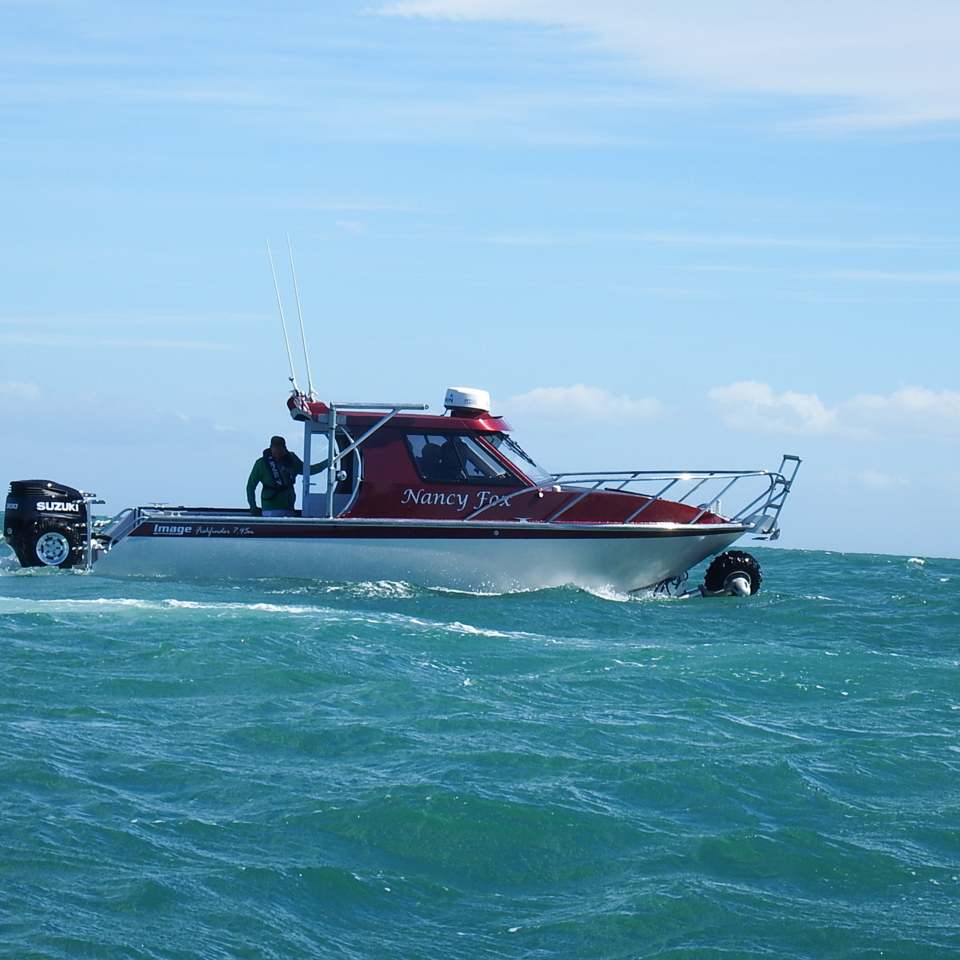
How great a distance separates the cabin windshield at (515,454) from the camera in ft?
59.7

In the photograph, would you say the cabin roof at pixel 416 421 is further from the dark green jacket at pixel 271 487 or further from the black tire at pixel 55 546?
the black tire at pixel 55 546

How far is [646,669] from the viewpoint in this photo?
1243cm

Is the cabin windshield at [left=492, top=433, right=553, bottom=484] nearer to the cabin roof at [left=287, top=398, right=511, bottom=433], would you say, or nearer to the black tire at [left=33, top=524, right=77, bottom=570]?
the cabin roof at [left=287, top=398, right=511, bottom=433]

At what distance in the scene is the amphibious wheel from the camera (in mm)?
18578

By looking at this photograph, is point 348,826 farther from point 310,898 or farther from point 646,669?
point 646,669

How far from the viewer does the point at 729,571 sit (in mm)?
19062

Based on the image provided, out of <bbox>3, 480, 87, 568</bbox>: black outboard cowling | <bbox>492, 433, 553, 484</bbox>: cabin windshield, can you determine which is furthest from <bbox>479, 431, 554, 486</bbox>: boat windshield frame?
<bbox>3, 480, 87, 568</bbox>: black outboard cowling

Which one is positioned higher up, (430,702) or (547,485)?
(547,485)

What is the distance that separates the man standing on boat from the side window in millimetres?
1284

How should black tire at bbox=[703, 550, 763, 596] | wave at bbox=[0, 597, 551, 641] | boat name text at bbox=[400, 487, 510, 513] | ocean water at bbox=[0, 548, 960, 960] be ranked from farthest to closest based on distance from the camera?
1. black tire at bbox=[703, 550, 763, 596]
2. boat name text at bbox=[400, 487, 510, 513]
3. wave at bbox=[0, 597, 551, 641]
4. ocean water at bbox=[0, 548, 960, 960]

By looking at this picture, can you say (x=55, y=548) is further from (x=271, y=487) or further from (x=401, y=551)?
(x=401, y=551)

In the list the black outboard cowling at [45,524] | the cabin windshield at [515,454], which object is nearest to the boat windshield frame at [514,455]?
the cabin windshield at [515,454]

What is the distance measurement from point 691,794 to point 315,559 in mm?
9919

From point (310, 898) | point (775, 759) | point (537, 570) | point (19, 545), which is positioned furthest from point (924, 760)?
point (19, 545)
